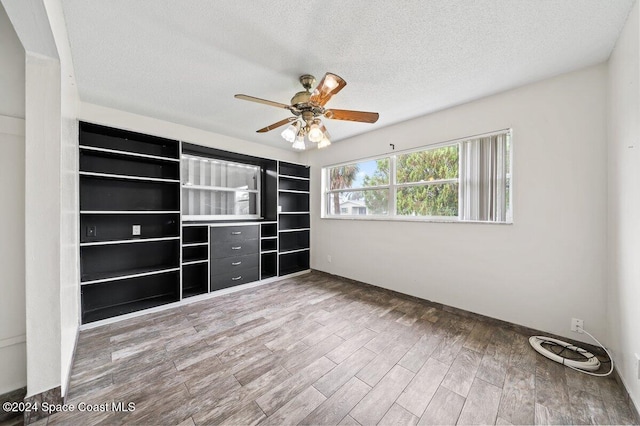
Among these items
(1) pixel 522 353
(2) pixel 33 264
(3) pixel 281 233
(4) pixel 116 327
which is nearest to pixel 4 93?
(2) pixel 33 264

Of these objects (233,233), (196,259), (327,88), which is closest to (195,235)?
(196,259)

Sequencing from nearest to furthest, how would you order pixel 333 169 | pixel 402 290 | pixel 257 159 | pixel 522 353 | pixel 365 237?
1. pixel 522 353
2. pixel 402 290
3. pixel 365 237
4. pixel 257 159
5. pixel 333 169

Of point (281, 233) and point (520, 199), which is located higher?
point (520, 199)

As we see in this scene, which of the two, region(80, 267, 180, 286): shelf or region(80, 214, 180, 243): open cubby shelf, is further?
region(80, 214, 180, 243): open cubby shelf

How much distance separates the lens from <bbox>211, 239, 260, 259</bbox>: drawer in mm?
3287

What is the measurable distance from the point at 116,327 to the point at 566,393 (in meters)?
3.89

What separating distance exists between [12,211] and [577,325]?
4.41 m

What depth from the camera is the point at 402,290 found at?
129 inches

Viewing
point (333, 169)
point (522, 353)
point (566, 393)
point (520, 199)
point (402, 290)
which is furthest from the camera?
point (333, 169)

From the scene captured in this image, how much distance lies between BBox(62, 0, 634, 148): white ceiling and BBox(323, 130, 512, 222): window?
2.04ft

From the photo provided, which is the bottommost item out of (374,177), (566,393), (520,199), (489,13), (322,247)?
(566,393)

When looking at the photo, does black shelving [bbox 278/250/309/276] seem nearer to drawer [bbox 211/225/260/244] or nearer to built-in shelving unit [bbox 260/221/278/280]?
built-in shelving unit [bbox 260/221/278/280]

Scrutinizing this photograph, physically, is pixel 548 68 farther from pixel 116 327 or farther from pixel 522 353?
pixel 116 327

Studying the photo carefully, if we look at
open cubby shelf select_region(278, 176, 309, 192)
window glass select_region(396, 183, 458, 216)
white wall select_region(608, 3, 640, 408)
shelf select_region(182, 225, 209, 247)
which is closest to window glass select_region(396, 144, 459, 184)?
window glass select_region(396, 183, 458, 216)
